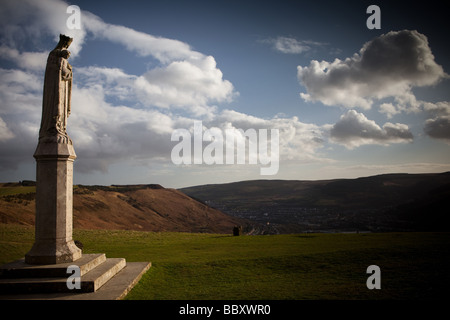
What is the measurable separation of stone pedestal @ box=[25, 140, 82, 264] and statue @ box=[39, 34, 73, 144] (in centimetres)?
38

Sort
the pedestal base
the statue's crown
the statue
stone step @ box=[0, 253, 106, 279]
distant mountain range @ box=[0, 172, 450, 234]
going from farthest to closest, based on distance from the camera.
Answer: distant mountain range @ box=[0, 172, 450, 234] < the statue's crown < the statue < the pedestal base < stone step @ box=[0, 253, 106, 279]

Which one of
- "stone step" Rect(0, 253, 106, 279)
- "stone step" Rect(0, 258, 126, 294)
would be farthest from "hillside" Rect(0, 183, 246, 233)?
"stone step" Rect(0, 258, 126, 294)

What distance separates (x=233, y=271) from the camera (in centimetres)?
1055

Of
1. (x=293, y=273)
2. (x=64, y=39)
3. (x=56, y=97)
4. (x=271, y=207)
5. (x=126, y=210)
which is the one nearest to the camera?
(x=56, y=97)

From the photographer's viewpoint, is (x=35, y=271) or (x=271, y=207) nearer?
(x=35, y=271)

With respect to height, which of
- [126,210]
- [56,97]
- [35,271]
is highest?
[56,97]

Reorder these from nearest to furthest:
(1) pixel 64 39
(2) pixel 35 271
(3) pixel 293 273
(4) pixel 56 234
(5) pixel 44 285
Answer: (5) pixel 44 285 < (2) pixel 35 271 < (4) pixel 56 234 < (1) pixel 64 39 < (3) pixel 293 273

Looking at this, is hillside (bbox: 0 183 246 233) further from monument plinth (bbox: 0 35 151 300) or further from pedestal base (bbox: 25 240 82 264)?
monument plinth (bbox: 0 35 151 300)

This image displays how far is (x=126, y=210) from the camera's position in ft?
204

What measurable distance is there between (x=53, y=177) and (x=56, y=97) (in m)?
2.68

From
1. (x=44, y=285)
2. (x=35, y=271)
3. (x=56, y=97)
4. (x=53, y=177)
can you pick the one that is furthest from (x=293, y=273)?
(x=56, y=97)

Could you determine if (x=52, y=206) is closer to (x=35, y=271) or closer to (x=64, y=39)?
(x=35, y=271)

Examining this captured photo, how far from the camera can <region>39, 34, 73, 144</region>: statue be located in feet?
30.1
